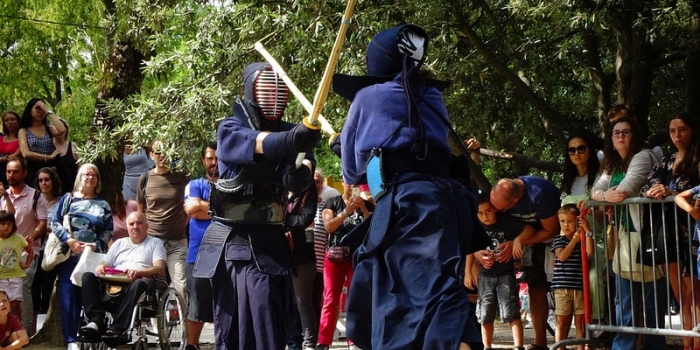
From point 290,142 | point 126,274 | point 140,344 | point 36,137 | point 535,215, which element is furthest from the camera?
point 36,137

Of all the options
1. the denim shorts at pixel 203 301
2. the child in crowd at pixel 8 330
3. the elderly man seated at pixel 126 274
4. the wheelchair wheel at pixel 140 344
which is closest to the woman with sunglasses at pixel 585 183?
the denim shorts at pixel 203 301

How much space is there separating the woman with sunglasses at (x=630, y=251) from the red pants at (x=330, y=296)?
9.43ft

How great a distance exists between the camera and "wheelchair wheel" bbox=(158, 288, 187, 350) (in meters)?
11.3

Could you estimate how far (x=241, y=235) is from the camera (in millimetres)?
7531

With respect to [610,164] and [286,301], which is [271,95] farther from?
[610,164]

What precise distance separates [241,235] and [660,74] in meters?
7.99

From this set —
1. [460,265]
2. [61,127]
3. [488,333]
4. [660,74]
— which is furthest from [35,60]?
[460,265]

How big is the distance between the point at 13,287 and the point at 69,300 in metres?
0.56

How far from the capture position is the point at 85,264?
37.8ft

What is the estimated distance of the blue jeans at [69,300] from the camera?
11648 mm

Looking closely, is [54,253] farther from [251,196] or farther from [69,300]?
[251,196]

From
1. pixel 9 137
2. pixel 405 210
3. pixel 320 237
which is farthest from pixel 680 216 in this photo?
pixel 9 137

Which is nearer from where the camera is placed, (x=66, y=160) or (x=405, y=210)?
(x=405, y=210)

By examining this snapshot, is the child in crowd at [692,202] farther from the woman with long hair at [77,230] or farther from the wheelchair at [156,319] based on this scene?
the woman with long hair at [77,230]
